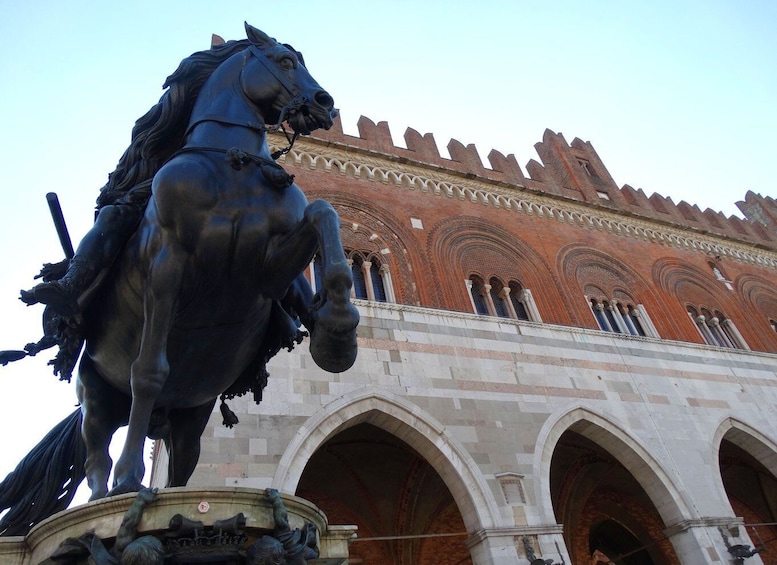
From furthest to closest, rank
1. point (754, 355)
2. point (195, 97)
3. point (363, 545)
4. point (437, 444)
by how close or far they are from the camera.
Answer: point (754, 355) < point (363, 545) < point (437, 444) < point (195, 97)

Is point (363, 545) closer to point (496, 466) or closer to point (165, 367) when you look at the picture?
point (496, 466)

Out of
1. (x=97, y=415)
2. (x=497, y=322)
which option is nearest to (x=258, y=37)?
(x=97, y=415)

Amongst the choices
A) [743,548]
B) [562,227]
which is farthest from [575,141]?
[743,548]

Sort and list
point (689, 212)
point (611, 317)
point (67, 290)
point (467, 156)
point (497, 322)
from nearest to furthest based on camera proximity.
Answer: point (67, 290)
point (497, 322)
point (611, 317)
point (467, 156)
point (689, 212)

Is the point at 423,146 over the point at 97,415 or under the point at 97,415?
over

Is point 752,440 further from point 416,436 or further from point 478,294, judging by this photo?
point 416,436

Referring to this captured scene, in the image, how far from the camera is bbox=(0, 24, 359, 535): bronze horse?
1.91m

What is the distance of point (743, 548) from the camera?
8219 millimetres

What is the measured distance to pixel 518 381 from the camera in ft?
29.6

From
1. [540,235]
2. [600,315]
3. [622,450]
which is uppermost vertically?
[540,235]

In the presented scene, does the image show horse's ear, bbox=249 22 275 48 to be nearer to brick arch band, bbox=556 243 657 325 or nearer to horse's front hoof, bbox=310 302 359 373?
horse's front hoof, bbox=310 302 359 373

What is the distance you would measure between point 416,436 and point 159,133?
20.3 ft

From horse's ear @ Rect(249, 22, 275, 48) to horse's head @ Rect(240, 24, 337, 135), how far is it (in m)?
0.05

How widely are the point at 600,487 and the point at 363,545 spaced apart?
540 cm
